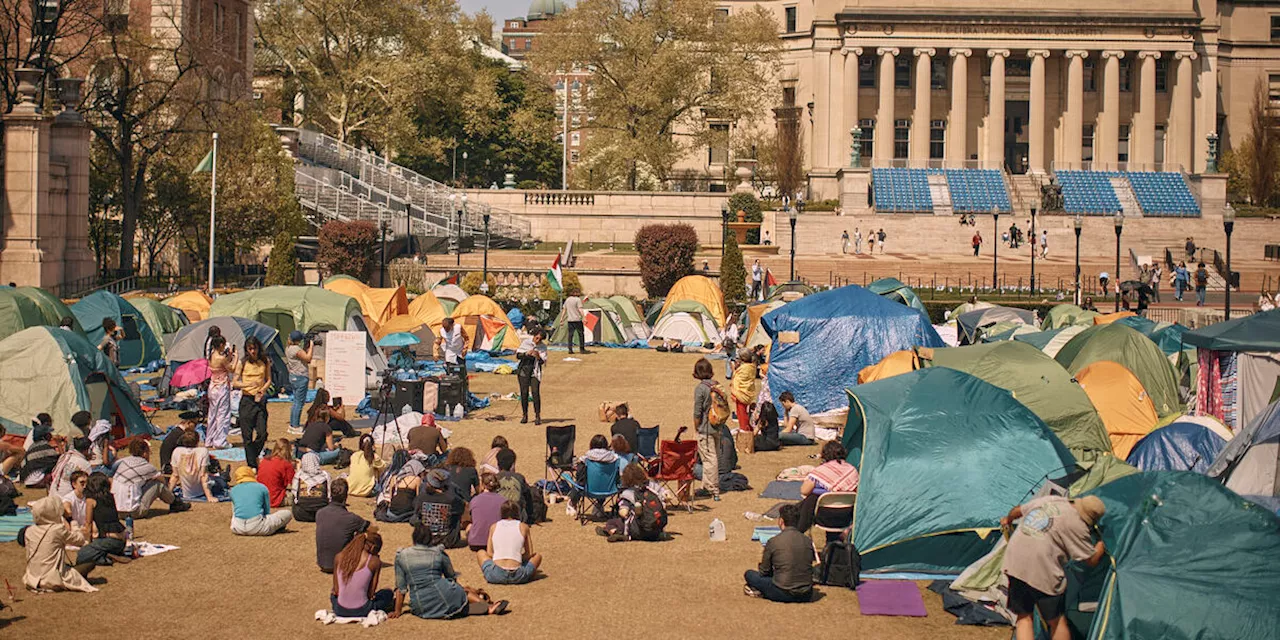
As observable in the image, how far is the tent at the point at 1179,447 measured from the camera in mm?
17484

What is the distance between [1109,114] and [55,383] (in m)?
66.5

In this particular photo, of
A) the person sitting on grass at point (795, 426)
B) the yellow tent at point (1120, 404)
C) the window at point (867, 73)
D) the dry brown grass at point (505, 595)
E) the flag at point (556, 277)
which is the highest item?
the window at point (867, 73)

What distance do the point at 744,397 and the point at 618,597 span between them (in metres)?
9.05

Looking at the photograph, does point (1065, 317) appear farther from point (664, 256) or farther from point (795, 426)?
point (664, 256)

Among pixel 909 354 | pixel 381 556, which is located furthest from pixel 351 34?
pixel 381 556

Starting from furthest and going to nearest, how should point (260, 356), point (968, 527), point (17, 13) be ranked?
point (17, 13)
point (260, 356)
point (968, 527)

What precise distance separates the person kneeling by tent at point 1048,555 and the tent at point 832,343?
1458 cm

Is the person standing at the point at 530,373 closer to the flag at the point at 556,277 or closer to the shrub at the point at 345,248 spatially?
the flag at the point at 556,277

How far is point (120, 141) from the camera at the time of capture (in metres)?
46.8

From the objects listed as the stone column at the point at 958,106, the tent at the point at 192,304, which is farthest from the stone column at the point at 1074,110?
the tent at the point at 192,304

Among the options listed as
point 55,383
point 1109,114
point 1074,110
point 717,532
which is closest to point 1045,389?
point 717,532

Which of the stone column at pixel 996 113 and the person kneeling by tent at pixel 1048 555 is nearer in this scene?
the person kneeling by tent at pixel 1048 555

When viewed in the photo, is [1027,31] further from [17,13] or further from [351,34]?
[17,13]

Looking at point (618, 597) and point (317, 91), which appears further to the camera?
point (317, 91)
